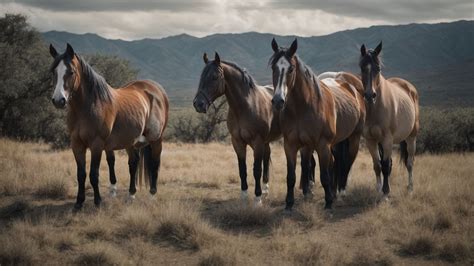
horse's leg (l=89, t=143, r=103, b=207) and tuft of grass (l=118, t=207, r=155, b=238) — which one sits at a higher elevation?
horse's leg (l=89, t=143, r=103, b=207)

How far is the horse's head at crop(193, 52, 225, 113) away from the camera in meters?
7.45

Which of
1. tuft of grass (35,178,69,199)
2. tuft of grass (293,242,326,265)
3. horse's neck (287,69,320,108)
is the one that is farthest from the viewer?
tuft of grass (35,178,69,199)

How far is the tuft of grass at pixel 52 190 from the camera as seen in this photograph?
8.79 metres

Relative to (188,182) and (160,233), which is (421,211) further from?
(188,182)

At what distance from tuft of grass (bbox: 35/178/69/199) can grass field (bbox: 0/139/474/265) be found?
2 cm

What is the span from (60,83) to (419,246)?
5.76 m

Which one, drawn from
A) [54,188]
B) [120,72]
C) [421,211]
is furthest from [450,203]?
[120,72]

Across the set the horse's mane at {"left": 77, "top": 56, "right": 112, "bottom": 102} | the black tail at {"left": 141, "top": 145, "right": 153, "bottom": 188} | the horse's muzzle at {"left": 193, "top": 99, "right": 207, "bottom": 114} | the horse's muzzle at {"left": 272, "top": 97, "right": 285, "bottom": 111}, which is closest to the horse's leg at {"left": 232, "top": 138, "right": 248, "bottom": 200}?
the horse's muzzle at {"left": 193, "top": 99, "right": 207, "bottom": 114}

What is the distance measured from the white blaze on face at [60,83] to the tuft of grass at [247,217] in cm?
321

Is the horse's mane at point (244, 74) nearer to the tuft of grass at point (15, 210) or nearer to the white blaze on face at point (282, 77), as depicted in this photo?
the white blaze on face at point (282, 77)

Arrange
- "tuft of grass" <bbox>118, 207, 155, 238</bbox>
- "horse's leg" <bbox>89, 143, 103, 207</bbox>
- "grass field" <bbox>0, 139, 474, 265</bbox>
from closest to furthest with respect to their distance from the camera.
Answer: "grass field" <bbox>0, 139, 474, 265</bbox> < "tuft of grass" <bbox>118, 207, 155, 238</bbox> < "horse's leg" <bbox>89, 143, 103, 207</bbox>

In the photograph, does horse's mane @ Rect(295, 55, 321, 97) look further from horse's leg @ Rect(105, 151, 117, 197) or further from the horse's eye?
horse's leg @ Rect(105, 151, 117, 197)

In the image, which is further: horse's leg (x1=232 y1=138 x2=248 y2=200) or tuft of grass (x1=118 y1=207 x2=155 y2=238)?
horse's leg (x1=232 y1=138 x2=248 y2=200)

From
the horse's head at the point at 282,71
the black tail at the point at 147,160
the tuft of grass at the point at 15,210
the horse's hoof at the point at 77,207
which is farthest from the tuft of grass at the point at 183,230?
the black tail at the point at 147,160
